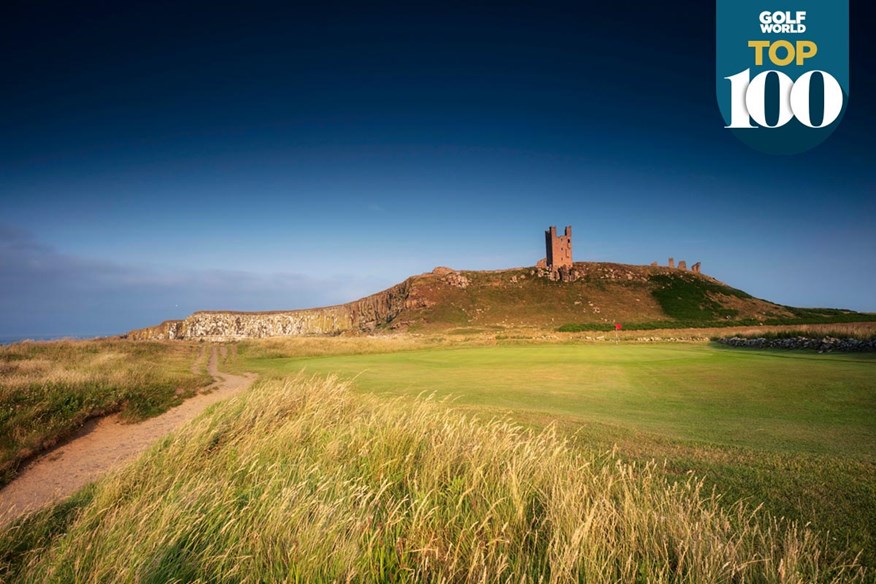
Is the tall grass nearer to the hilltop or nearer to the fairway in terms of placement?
the fairway

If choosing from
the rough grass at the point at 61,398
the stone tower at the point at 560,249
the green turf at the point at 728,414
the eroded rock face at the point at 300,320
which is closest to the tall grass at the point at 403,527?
the green turf at the point at 728,414

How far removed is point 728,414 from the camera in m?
9.74

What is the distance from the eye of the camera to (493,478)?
13.0 ft

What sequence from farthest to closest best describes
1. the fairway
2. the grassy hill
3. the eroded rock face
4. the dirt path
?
1. the eroded rock face
2. the grassy hill
3. the fairway
4. the dirt path

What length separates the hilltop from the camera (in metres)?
82.7

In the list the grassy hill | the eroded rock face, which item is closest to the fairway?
the grassy hill

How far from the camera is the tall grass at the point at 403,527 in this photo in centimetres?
264

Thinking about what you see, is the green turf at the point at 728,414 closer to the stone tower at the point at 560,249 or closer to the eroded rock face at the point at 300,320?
the eroded rock face at the point at 300,320

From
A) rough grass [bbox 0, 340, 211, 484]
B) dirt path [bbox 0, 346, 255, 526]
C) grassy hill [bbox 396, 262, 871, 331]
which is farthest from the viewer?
grassy hill [bbox 396, 262, 871, 331]

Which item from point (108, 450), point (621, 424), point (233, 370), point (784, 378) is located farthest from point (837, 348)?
point (233, 370)

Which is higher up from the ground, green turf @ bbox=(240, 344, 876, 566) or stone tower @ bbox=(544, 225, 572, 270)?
stone tower @ bbox=(544, 225, 572, 270)

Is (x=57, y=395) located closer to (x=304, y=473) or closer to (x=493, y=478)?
(x=304, y=473)

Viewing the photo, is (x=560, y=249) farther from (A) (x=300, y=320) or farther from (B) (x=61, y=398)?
(B) (x=61, y=398)

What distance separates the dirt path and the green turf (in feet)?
17.3
